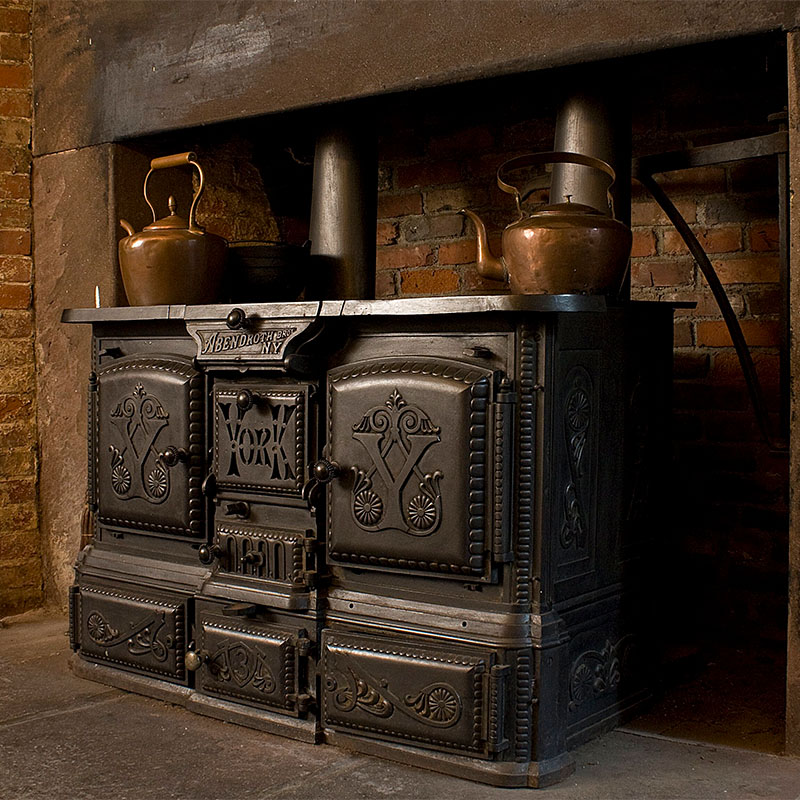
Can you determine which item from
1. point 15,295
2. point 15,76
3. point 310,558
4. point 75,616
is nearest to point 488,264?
point 310,558

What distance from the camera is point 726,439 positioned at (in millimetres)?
2814

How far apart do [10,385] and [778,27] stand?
239cm

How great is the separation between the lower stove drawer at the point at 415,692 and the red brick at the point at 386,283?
57.4 inches

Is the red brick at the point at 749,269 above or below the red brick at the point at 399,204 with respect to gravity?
below

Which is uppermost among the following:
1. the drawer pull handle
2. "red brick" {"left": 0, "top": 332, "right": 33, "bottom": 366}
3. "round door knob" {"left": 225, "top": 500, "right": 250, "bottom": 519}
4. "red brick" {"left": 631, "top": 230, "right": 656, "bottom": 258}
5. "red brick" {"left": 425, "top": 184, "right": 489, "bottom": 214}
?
"red brick" {"left": 425, "top": 184, "right": 489, "bottom": 214}

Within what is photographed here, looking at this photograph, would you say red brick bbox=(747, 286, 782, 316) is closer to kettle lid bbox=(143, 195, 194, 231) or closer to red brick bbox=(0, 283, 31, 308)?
kettle lid bbox=(143, 195, 194, 231)

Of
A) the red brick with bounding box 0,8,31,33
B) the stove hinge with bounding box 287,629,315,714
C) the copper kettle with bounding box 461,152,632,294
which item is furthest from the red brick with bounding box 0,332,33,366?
the copper kettle with bounding box 461,152,632,294

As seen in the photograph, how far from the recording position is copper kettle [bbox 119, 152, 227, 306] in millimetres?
2602

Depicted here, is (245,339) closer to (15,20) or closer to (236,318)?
(236,318)

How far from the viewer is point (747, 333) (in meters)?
2.77

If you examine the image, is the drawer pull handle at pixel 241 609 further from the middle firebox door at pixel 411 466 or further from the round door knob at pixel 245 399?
the round door knob at pixel 245 399

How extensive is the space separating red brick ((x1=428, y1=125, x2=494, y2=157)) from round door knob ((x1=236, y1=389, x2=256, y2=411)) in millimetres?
1296

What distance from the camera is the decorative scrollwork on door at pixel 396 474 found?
2127 millimetres

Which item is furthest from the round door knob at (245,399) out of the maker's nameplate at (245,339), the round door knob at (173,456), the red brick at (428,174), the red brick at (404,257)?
the red brick at (428,174)
